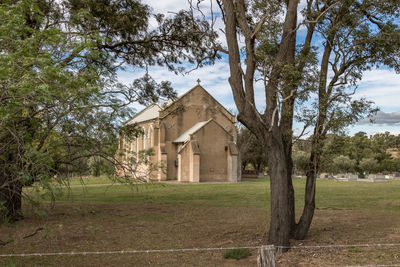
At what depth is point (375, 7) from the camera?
10.8 meters

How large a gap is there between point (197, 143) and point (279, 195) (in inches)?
1341

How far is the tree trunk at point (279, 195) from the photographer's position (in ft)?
30.8

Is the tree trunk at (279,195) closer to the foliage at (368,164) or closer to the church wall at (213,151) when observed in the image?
the church wall at (213,151)

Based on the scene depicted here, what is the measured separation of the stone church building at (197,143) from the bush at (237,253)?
31.4m

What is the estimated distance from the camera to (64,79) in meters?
6.57

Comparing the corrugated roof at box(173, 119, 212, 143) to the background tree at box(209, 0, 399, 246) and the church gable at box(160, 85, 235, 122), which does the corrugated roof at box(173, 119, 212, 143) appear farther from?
the background tree at box(209, 0, 399, 246)

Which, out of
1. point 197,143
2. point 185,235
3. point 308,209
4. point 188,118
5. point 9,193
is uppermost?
point 188,118

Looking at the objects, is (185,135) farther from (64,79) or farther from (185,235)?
(64,79)

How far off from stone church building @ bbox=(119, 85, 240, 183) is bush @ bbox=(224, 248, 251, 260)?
31.4m

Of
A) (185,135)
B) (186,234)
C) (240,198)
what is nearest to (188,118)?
(185,135)

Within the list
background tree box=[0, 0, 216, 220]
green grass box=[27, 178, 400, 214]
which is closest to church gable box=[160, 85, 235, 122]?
green grass box=[27, 178, 400, 214]

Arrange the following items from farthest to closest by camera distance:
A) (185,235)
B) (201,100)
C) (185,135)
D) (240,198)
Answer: (201,100), (185,135), (240,198), (185,235)

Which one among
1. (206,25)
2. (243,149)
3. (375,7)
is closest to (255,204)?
(206,25)

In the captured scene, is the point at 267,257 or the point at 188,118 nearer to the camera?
the point at 267,257
